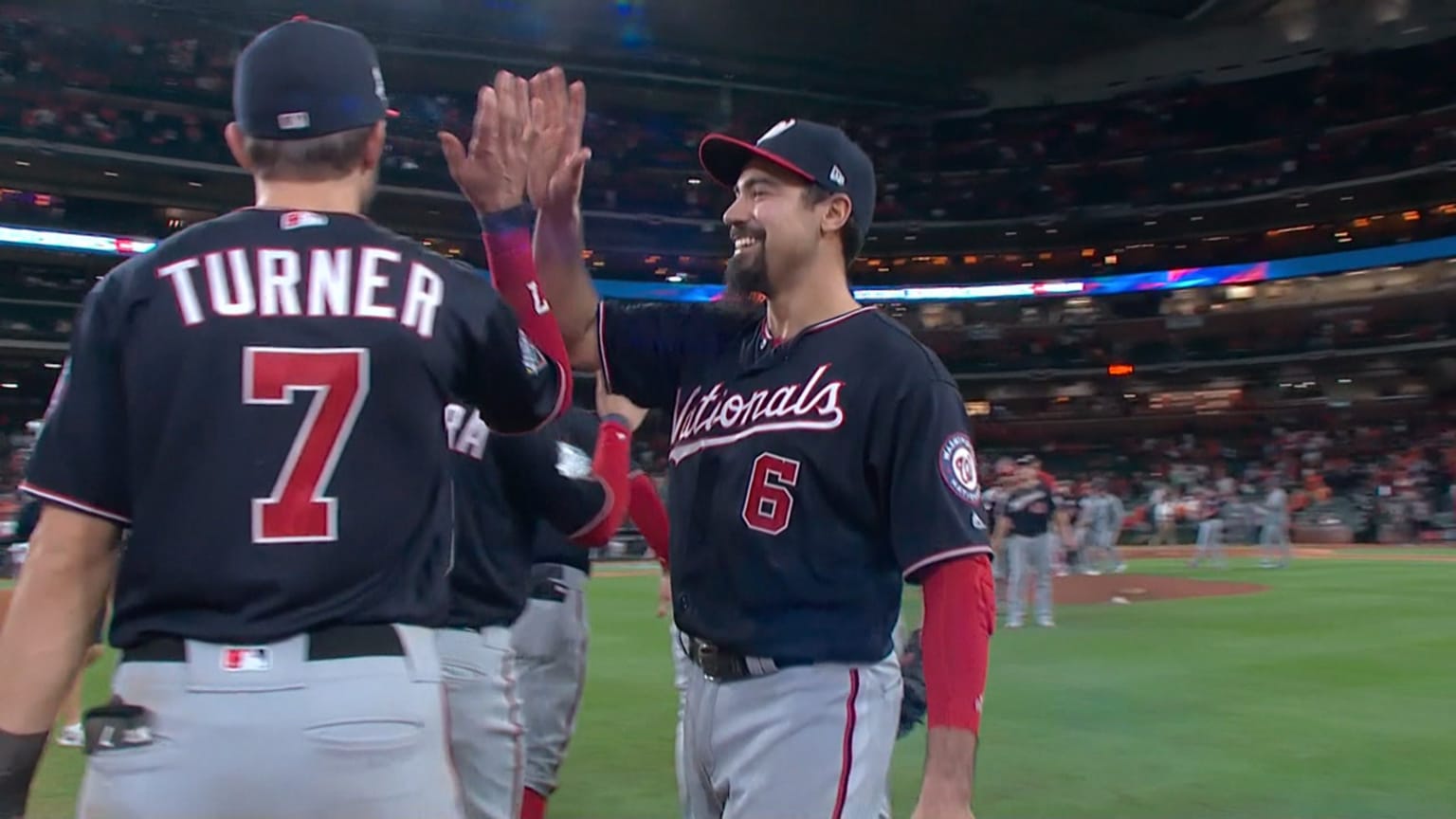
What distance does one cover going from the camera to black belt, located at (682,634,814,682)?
8.92 ft

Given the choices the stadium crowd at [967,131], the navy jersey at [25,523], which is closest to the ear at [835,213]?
the navy jersey at [25,523]

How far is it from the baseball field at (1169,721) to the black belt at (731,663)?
136 inches

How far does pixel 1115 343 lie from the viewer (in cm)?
4978

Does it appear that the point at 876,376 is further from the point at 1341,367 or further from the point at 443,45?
the point at 1341,367

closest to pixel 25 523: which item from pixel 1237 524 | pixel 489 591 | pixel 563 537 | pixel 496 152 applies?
pixel 563 537

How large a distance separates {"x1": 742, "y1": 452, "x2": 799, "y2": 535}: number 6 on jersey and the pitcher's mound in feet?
49.2

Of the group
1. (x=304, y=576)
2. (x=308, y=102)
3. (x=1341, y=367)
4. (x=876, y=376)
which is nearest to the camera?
(x=304, y=576)

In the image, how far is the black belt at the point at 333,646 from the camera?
75.2 inches

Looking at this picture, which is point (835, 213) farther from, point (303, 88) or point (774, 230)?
point (303, 88)

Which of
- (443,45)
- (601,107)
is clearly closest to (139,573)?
(443,45)

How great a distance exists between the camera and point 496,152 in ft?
8.82

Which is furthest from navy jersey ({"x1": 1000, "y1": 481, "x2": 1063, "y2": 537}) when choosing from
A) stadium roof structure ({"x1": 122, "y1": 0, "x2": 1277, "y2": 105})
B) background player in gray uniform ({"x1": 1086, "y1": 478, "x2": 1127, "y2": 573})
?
stadium roof structure ({"x1": 122, "y1": 0, "x2": 1277, "y2": 105})

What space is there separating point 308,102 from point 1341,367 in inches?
1919

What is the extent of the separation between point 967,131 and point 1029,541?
3823cm
